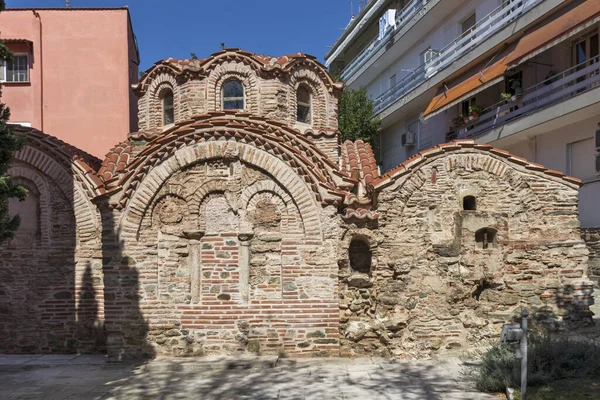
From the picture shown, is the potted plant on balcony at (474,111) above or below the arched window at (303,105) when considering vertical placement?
above

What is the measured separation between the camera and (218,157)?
27.0 ft

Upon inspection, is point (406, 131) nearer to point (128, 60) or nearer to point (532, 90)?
point (532, 90)

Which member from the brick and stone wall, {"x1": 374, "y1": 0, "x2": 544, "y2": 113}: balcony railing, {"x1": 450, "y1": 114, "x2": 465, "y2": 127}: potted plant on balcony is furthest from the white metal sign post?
{"x1": 450, "y1": 114, "x2": 465, "y2": 127}: potted plant on balcony

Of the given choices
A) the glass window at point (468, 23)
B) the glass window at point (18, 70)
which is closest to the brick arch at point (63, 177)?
the glass window at point (18, 70)

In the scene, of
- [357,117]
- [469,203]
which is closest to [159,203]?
[469,203]

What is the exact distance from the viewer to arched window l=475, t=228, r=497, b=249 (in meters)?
8.24

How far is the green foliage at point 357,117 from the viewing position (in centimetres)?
2078

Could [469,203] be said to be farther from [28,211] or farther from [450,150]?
[28,211]

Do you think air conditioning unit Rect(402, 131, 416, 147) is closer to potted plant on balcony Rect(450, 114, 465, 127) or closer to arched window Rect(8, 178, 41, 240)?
potted plant on balcony Rect(450, 114, 465, 127)

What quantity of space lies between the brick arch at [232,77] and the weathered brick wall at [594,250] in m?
8.74

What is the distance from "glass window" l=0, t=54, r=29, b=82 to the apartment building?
44.5 feet

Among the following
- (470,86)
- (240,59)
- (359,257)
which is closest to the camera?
(359,257)

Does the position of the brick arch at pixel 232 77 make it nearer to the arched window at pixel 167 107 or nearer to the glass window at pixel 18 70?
the arched window at pixel 167 107

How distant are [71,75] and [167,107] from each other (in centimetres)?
606
